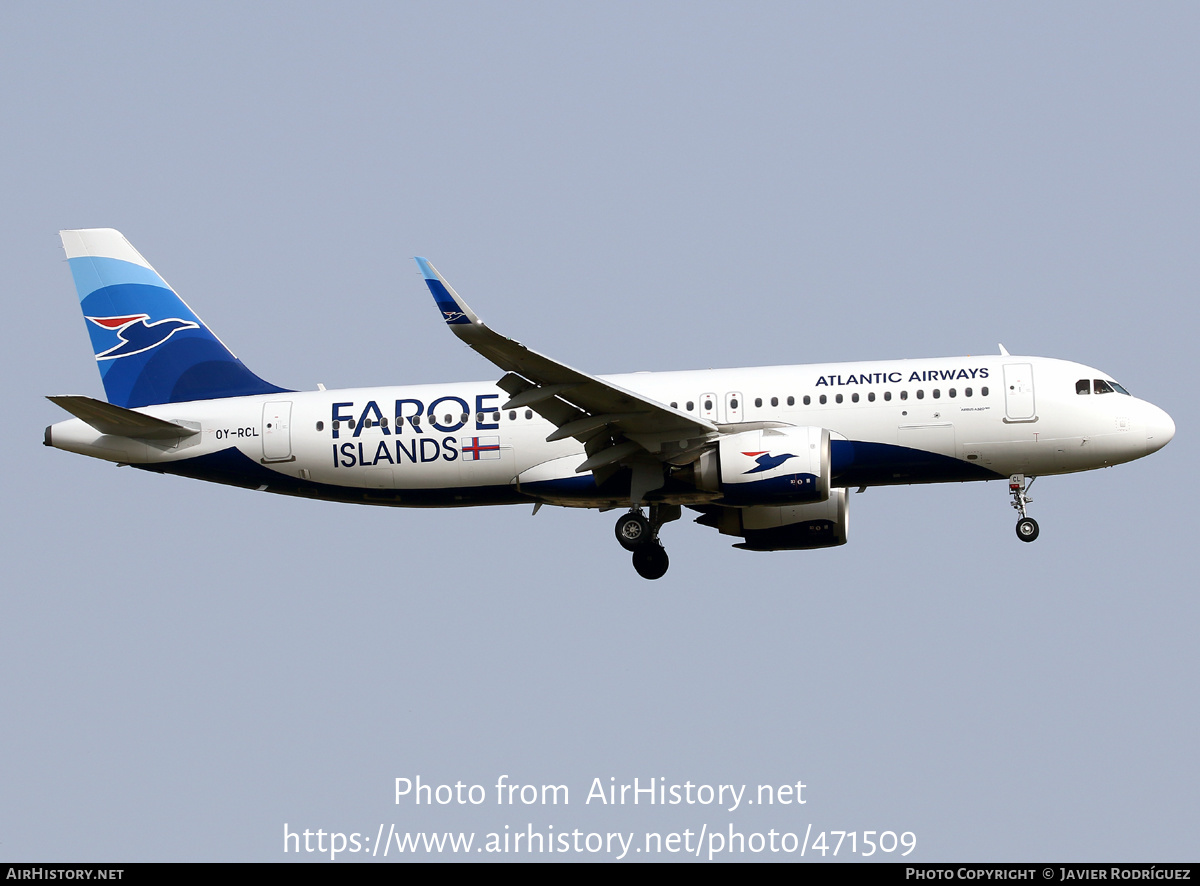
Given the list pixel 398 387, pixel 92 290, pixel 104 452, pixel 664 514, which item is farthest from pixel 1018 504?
pixel 92 290

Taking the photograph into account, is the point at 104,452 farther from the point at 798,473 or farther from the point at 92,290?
the point at 798,473

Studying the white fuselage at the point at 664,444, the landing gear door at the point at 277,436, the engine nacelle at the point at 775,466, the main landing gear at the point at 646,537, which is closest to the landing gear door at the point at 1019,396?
the white fuselage at the point at 664,444

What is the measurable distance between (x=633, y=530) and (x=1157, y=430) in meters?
11.5

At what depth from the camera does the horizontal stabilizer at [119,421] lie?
28.3m

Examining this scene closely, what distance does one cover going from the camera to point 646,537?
29734 millimetres

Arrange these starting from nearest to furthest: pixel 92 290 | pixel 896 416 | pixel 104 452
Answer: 1. pixel 896 416
2. pixel 104 452
3. pixel 92 290

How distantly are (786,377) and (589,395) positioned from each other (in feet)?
16.1

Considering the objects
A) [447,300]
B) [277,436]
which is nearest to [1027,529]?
[447,300]

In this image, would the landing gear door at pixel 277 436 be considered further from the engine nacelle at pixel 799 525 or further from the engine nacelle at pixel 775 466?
the engine nacelle at pixel 799 525

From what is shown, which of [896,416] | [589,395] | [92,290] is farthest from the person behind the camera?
[92,290]

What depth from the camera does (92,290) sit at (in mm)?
32531

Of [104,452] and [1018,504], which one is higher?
[104,452]

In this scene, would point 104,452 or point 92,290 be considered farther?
point 92,290

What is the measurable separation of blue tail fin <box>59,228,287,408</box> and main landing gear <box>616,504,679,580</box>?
8.96m
